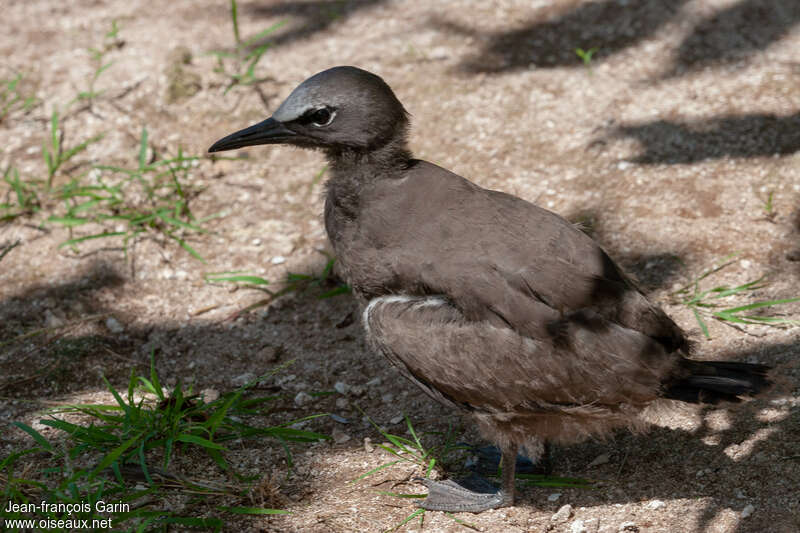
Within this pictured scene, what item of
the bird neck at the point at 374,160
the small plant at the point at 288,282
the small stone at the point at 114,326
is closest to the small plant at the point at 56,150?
the small stone at the point at 114,326

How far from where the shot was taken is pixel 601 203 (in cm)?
507

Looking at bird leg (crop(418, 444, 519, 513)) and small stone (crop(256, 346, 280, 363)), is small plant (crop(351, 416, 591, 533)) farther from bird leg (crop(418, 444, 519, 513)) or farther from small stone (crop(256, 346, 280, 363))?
small stone (crop(256, 346, 280, 363))

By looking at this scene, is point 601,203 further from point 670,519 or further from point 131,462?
point 131,462

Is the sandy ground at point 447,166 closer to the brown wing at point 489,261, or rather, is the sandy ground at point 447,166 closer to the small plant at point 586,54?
the small plant at point 586,54

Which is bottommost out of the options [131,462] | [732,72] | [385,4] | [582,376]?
[131,462]

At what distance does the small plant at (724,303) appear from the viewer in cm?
421

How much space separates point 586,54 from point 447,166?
1502 mm

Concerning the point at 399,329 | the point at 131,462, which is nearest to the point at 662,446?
the point at 399,329

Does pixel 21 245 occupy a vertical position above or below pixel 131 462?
above

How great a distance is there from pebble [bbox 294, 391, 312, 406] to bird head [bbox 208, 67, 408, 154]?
129 centimetres

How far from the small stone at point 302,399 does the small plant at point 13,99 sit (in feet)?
10.9

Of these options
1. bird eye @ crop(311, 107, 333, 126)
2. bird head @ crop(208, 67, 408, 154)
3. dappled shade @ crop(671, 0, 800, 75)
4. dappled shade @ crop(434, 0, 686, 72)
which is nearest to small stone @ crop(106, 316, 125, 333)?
bird head @ crop(208, 67, 408, 154)

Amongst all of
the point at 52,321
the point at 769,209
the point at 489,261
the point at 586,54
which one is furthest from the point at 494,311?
the point at 586,54

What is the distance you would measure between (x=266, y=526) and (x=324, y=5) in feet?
16.2
